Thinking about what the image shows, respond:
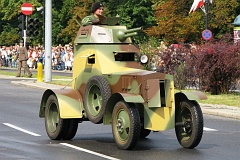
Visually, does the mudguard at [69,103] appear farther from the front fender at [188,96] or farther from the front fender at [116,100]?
the front fender at [188,96]

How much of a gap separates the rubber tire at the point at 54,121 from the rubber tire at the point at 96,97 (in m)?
0.63

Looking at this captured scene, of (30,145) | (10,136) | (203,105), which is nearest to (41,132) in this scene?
→ (10,136)

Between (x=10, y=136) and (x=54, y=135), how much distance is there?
3.80 ft

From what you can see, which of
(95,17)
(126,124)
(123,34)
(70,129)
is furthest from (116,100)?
(95,17)

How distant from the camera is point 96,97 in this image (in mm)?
14211

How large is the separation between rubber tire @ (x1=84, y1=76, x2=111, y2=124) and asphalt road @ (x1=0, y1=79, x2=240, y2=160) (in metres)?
0.52

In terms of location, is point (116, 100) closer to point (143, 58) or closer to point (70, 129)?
point (143, 58)

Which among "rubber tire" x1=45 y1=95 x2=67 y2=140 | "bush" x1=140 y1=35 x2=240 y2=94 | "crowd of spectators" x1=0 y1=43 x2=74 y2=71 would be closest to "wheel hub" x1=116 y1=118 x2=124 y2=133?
"rubber tire" x1=45 y1=95 x2=67 y2=140

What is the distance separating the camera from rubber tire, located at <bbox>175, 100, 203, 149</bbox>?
13219mm

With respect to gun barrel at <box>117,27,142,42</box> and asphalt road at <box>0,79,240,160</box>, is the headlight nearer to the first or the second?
gun barrel at <box>117,27,142,42</box>

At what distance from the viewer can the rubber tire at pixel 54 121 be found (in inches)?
575

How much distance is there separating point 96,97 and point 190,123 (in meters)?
1.74

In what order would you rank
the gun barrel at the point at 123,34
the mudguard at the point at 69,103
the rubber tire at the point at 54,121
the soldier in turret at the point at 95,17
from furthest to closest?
1. the soldier in turret at the point at 95,17
2. the gun barrel at the point at 123,34
3. the rubber tire at the point at 54,121
4. the mudguard at the point at 69,103

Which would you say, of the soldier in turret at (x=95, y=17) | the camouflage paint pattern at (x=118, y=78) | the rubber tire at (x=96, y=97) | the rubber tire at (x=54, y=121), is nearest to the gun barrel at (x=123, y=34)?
the camouflage paint pattern at (x=118, y=78)
